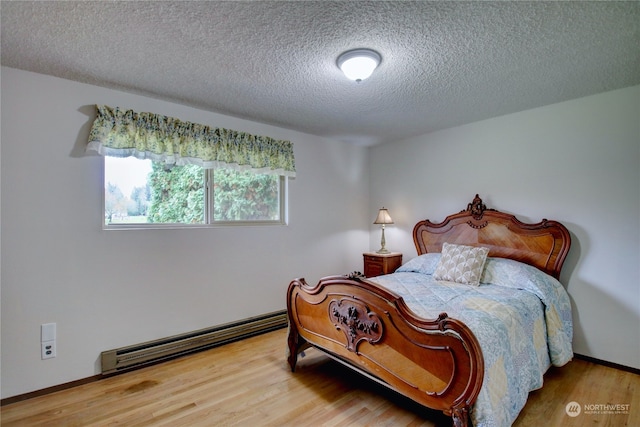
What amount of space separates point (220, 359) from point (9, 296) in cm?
159

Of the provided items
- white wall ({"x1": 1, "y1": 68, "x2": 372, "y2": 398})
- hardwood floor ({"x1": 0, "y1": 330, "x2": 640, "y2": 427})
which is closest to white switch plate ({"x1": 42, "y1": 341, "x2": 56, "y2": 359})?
white wall ({"x1": 1, "y1": 68, "x2": 372, "y2": 398})

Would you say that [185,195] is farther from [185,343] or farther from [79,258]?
[185,343]

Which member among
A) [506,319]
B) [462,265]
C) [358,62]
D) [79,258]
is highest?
[358,62]

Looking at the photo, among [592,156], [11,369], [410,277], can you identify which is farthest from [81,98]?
[592,156]

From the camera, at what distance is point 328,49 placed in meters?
1.97

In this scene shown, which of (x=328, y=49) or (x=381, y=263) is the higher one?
(x=328, y=49)

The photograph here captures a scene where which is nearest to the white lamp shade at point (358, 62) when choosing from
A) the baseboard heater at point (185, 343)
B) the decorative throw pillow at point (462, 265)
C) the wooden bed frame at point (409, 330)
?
the wooden bed frame at point (409, 330)

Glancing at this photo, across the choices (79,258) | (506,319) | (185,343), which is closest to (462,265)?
(506,319)

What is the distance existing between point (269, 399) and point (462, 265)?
6.62 ft

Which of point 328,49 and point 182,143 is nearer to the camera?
point 328,49

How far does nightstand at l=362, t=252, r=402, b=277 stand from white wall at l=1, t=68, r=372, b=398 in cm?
149

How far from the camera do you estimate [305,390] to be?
7.37 ft

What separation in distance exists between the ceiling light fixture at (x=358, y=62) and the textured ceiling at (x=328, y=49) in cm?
6

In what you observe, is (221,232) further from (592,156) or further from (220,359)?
(592,156)
